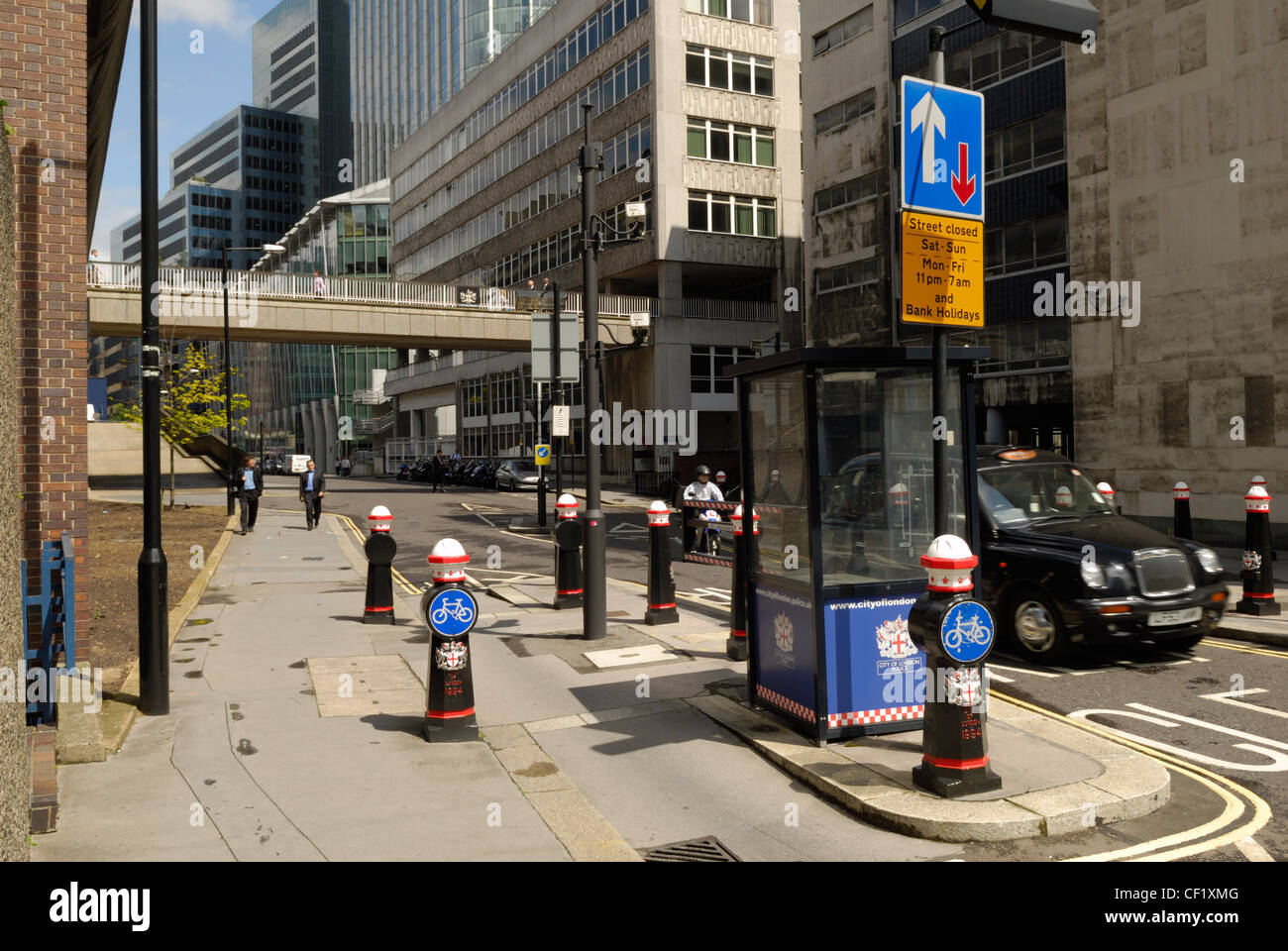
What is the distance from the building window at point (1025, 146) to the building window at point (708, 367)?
20.4 meters

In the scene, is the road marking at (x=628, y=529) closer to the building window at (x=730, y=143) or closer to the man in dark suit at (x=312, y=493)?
the man in dark suit at (x=312, y=493)

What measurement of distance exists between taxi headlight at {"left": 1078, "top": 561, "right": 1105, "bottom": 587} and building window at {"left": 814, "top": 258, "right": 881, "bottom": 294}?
28809 millimetres

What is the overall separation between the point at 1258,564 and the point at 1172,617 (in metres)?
3.21

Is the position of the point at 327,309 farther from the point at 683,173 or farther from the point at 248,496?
the point at 248,496

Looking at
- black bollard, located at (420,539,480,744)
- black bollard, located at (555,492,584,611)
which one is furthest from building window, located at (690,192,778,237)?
black bollard, located at (420,539,480,744)

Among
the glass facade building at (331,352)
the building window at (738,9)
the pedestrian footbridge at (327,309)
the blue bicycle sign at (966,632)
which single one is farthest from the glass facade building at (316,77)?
the blue bicycle sign at (966,632)

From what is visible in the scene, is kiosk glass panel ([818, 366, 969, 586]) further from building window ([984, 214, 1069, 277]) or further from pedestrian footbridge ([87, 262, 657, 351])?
pedestrian footbridge ([87, 262, 657, 351])

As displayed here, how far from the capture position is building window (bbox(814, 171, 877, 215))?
36469 millimetres

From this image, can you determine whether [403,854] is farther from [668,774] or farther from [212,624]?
[212,624]

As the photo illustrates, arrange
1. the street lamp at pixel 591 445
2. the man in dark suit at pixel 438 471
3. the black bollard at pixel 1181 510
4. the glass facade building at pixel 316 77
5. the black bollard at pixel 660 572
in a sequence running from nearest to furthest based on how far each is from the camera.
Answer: the street lamp at pixel 591 445
the black bollard at pixel 660 572
the black bollard at pixel 1181 510
the man in dark suit at pixel 438 471
the glass facade building at pixel 316 77

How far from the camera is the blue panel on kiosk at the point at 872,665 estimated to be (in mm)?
6734

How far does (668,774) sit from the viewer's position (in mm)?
6551

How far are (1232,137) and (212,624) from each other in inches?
851

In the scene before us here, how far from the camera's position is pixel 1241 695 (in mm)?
8219
